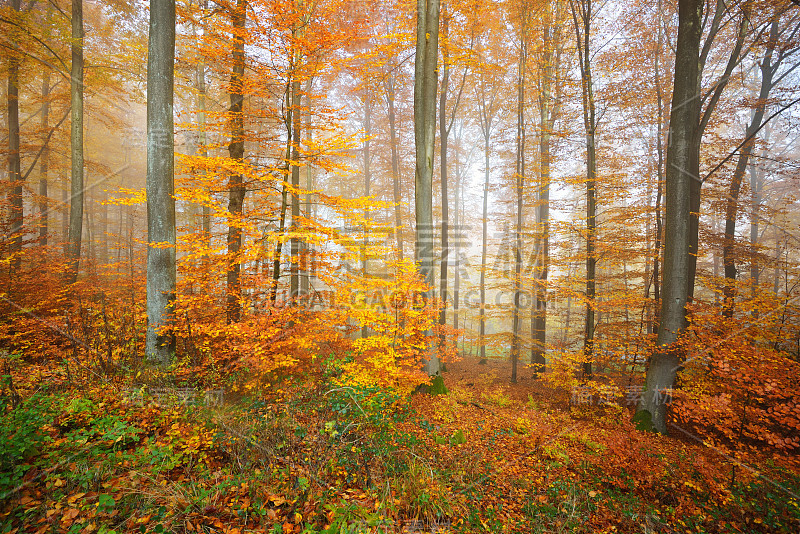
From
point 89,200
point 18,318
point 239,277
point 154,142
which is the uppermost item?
point 89,200

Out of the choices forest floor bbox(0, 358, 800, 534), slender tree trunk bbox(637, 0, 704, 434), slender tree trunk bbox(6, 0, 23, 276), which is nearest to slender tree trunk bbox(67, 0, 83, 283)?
slender tree trunk bbox(6, 0, 23, 276)

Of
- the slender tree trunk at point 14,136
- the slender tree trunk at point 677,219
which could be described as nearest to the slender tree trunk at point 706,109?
the slender tree trunk at point 677,219

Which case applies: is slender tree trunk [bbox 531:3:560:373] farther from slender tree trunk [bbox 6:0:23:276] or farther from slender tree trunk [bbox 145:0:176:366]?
slender tree trunk [bbox 6:0:23:276]

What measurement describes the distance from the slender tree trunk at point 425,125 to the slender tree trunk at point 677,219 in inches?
196

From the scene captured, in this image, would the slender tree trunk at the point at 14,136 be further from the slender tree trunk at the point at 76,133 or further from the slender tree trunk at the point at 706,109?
the slender tree trunk at the point at 706,109

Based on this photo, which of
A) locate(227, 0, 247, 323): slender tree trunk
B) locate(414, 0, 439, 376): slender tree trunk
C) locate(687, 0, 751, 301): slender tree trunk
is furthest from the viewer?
locate(414, 0, 439, 376): slender tree trunk

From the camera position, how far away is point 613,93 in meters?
9.53

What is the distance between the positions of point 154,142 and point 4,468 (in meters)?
5.54

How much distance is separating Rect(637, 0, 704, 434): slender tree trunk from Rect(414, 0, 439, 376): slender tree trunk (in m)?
4.98

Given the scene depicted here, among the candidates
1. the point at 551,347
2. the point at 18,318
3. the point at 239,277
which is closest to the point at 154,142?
the point at 239,277

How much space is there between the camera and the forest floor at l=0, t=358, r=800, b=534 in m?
2.67

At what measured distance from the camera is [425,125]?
716 cm

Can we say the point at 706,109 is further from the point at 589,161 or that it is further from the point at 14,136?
the point at 14,136

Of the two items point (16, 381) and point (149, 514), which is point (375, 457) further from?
point (16, 381)
